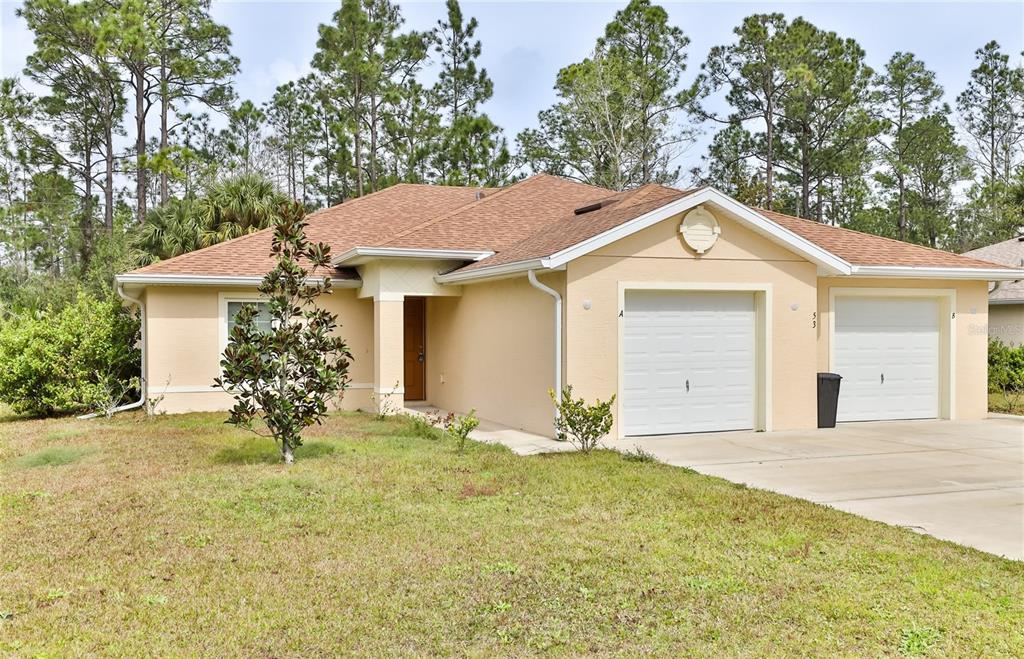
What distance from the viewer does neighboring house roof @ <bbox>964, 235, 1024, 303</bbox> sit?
2051 centimetres

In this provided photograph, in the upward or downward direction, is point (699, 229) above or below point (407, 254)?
above

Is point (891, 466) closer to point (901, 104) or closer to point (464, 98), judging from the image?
point (464, 98)

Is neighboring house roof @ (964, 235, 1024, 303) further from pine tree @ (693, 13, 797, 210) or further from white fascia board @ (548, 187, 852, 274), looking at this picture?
pine tree @ (693, 13, 797, 210)

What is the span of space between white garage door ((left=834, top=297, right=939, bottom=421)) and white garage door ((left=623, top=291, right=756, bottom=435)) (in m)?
2.32

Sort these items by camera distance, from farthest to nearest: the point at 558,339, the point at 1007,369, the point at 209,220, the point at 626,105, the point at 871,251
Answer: the point at 626,105 < the point at 209,220 < the point at 1007,369 < the point at 871,251 < the point at 558,339

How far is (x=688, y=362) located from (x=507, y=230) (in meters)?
5.46

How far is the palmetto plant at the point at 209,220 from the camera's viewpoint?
20.8 metres

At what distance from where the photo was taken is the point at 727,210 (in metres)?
12.5

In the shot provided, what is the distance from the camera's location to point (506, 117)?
1406 inches

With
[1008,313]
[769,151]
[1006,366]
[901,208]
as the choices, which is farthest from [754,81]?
[1006,366]

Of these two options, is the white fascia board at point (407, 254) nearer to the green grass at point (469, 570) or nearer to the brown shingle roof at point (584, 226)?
the brown shingle roof at point (584, 226)

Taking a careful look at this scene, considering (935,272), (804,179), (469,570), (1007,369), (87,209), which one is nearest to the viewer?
(469,570)

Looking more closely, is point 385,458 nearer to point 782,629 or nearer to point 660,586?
point 660,586

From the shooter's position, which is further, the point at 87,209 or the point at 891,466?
the point at 87,209
